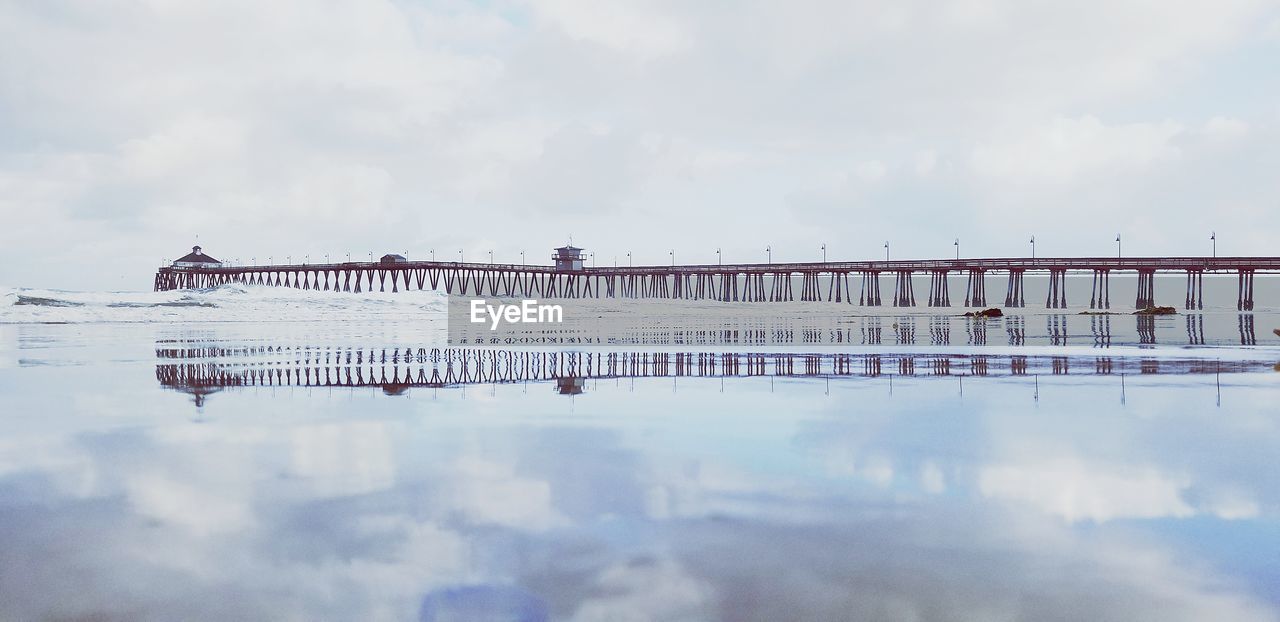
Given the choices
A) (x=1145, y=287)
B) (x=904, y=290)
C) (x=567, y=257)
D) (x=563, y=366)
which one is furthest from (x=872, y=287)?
(x=563, y=366)

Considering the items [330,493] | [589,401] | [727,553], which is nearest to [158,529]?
[330,493]

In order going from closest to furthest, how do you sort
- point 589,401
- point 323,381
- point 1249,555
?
point 1249,555, point 589,401, point 323,381

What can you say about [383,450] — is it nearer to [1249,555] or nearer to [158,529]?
[158,529]

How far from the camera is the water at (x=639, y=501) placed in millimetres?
3764

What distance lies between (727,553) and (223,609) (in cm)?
216

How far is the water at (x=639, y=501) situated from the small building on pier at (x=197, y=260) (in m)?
126

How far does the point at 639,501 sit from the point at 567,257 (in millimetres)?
106233

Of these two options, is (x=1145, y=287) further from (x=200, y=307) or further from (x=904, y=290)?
(x=200, y=307)

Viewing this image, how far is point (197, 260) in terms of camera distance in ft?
423

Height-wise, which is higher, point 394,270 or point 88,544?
point 394,270

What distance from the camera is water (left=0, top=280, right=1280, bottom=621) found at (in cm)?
376

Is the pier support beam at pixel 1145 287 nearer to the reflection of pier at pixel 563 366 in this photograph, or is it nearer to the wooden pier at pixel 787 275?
the wooden pier at pixel 787 275

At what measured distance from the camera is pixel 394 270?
337 ft

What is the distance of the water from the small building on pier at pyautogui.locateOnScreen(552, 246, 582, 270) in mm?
98860
